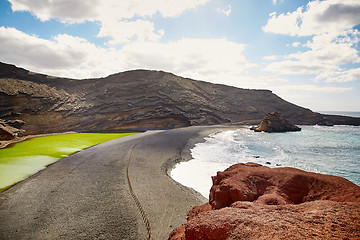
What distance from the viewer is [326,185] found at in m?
4.68

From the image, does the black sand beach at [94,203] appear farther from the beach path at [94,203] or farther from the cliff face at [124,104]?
the cliff face at [124,104]

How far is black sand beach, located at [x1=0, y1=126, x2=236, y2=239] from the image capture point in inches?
238

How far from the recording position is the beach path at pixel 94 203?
605 cm

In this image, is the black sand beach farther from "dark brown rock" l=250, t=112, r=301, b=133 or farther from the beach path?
"dark brown rock" l=250, t=112, r=301, b=133

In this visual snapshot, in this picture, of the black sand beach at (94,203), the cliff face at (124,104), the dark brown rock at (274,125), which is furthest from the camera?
the cliff face at (124,104)

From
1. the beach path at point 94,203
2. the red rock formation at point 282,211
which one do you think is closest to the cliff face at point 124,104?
the beach path at point 94,203

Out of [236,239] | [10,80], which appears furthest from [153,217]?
[10,80]

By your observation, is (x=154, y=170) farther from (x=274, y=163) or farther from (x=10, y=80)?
(x=10, y=80)

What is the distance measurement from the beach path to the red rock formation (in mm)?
2819

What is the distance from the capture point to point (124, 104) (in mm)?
45750

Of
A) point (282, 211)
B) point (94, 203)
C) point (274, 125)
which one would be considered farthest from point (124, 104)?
point (282, 211)

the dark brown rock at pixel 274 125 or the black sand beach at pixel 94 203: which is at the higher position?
the dark brown rock at pixel 274 125

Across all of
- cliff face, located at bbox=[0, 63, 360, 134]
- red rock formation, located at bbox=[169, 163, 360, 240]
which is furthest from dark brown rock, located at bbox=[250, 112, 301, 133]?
red rock formation, located at bbox=[169, 163, 360, 240]

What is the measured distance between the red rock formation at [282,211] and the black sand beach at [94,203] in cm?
284
